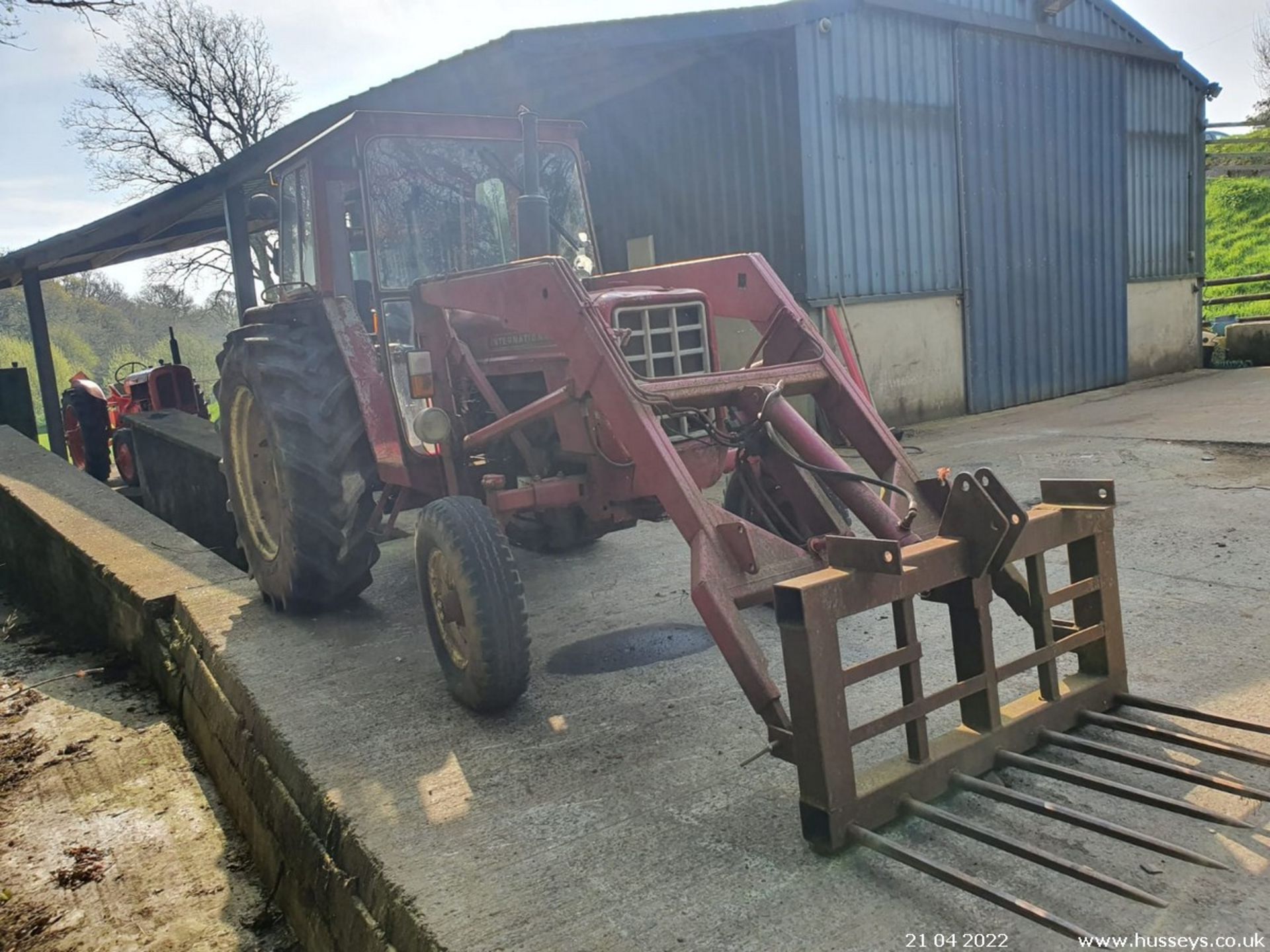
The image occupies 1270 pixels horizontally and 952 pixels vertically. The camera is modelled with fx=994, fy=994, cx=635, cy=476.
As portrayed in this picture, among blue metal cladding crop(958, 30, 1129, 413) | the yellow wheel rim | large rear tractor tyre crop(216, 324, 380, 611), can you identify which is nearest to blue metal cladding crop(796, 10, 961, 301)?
blue metal cladding crop(958, 30, 1129, 413)

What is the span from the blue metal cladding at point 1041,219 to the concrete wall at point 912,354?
0.79 ft

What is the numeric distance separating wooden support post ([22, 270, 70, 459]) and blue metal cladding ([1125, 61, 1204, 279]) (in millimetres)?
15036

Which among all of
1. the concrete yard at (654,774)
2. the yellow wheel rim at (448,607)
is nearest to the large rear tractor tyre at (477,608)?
the yellow wheel rim at (448,607)

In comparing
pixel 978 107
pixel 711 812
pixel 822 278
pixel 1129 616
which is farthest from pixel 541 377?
pixel 978 107

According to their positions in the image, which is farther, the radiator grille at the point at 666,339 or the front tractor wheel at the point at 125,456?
the front tractor wheel at the point at 125,456

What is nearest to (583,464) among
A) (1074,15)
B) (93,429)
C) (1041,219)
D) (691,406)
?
(691,406)

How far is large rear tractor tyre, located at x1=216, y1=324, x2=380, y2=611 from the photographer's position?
464 centimetres

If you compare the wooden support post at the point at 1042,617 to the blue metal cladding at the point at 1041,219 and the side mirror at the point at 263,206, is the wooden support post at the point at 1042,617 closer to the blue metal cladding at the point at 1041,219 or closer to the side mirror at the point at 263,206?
the side mirror at the point at 263,206

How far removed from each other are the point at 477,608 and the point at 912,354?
8138mm

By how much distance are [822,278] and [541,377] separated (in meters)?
6.07

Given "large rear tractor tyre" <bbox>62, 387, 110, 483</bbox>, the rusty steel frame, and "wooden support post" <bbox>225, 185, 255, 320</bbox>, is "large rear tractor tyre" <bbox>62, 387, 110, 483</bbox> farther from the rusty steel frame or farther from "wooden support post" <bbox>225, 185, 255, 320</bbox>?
the rusty steel frame

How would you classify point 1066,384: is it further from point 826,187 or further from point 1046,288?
point 826,187

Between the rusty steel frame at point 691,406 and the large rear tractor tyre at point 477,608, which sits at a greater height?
the rusty steel frame at point 691,406

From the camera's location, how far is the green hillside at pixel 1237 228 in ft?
79.7
